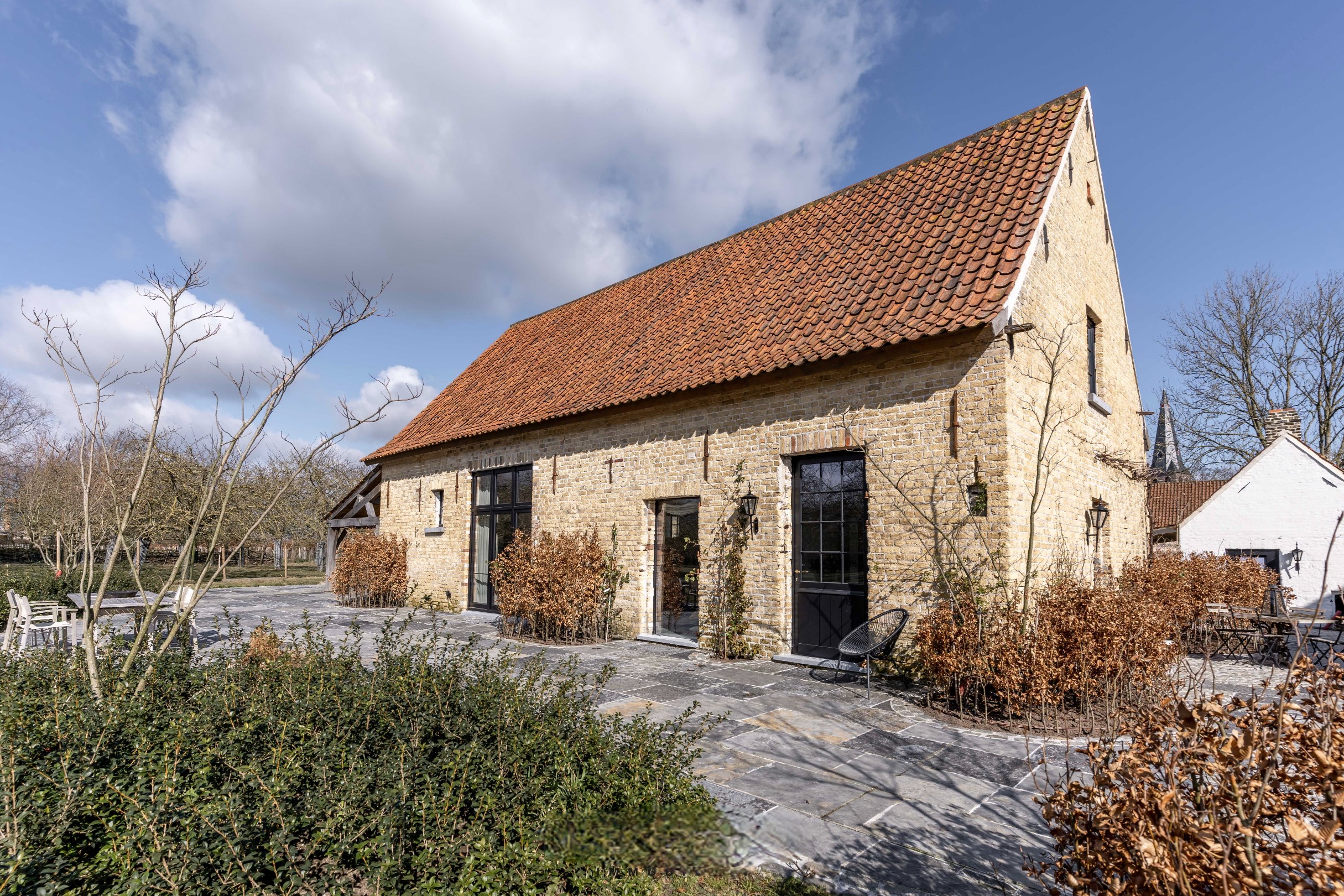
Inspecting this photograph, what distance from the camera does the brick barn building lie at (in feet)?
23.7

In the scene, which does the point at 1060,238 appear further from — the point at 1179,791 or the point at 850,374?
the point at 1179,791

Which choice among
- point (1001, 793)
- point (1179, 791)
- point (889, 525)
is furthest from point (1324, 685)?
point (889, 525)

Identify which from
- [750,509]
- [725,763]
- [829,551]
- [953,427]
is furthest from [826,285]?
[725,763]

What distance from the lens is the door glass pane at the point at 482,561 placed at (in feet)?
45.9

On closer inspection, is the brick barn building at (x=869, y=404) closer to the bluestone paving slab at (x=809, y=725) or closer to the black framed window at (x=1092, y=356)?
the black framed window at (x=1092, y=356)

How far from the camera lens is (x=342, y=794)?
2.84 meters

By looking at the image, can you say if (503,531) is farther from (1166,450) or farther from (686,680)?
(1166,450)

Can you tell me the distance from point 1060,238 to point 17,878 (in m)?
10.4

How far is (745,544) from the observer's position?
29.1 feet

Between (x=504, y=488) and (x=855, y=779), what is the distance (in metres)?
10.4

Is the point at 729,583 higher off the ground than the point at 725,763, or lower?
higher

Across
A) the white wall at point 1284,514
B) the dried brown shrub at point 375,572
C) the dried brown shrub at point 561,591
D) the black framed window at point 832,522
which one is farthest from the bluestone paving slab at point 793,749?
the white wall at point 1284,514

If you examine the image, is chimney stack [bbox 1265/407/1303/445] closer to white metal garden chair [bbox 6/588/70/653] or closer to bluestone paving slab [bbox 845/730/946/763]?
bluestone paving slab [bbox 845/730/946/763]

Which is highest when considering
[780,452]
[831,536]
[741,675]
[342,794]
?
[780,452]
